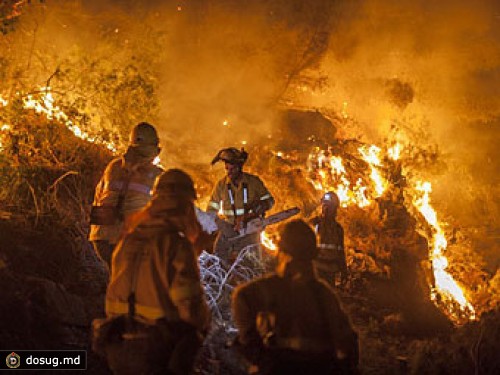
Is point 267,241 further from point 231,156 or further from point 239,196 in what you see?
point 231,156

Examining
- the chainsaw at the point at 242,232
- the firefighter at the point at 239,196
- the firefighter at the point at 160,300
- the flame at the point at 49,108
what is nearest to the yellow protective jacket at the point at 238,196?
the firefighter at the point at 239,196

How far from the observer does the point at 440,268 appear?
10.1 metres

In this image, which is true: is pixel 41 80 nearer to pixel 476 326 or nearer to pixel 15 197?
pixel 15 197

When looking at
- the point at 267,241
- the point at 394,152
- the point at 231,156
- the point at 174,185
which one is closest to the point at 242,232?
the point at 231,156

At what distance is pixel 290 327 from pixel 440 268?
8.31 m

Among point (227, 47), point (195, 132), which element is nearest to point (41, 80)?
point (195, 132)

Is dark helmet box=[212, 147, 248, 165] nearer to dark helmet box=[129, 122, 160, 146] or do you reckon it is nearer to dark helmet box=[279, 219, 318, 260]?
dark helmet box=[129, 122, 160, 146]

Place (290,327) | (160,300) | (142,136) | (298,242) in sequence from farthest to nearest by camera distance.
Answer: (142,136) → (160,300) → (298,242) → (290,327)

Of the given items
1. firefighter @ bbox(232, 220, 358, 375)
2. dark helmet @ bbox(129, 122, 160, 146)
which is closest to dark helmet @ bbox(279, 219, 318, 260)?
firefighter @ bbox(232, 220, 358, 375)

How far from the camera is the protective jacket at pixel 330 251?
22.7 feet

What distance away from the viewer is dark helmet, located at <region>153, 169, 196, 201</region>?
3.27 metres

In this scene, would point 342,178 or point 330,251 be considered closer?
point 330,251

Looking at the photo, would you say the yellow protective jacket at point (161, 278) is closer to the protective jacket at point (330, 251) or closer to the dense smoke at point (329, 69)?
the protective jacket at point (330, 251)

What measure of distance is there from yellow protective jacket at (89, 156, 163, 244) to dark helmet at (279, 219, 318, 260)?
7.09 feet
